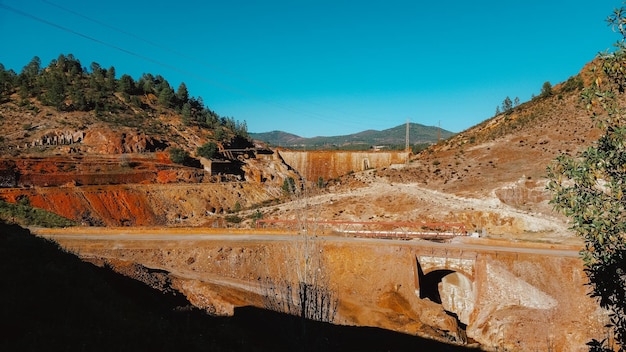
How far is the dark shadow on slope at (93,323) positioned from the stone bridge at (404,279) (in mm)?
3591

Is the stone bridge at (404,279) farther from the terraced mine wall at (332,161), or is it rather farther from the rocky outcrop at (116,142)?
the terraced mine wall at (332,161)

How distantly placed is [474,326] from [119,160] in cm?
5705

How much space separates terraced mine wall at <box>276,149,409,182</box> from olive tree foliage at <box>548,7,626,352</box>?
8215cm

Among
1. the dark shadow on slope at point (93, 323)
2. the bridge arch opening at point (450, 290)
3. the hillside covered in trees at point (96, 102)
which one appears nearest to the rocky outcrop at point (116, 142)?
the hillside covered in trees at point (96, 102)

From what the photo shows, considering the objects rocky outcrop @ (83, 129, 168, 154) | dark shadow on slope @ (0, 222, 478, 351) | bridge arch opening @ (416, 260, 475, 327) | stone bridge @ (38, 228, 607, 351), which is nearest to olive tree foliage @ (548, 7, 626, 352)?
dark shadow on slope @ (0, 222, 478, 351)

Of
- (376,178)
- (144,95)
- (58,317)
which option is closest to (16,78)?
(144,95)

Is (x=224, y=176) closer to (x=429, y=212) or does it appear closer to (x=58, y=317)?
(x=429, y=212)

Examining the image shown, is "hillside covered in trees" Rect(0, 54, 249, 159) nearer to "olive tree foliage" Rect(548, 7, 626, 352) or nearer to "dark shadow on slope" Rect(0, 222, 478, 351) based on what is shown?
"dark shadow on slope" Rect(0, 222, 478, 351)

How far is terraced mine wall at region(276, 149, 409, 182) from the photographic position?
90.9 m

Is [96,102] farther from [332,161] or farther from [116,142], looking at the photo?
[332,161]

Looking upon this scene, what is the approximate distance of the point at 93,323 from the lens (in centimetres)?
980

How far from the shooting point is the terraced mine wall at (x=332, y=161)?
90.9 metres

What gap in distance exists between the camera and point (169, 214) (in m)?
51.1

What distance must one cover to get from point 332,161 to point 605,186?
87903 mm
